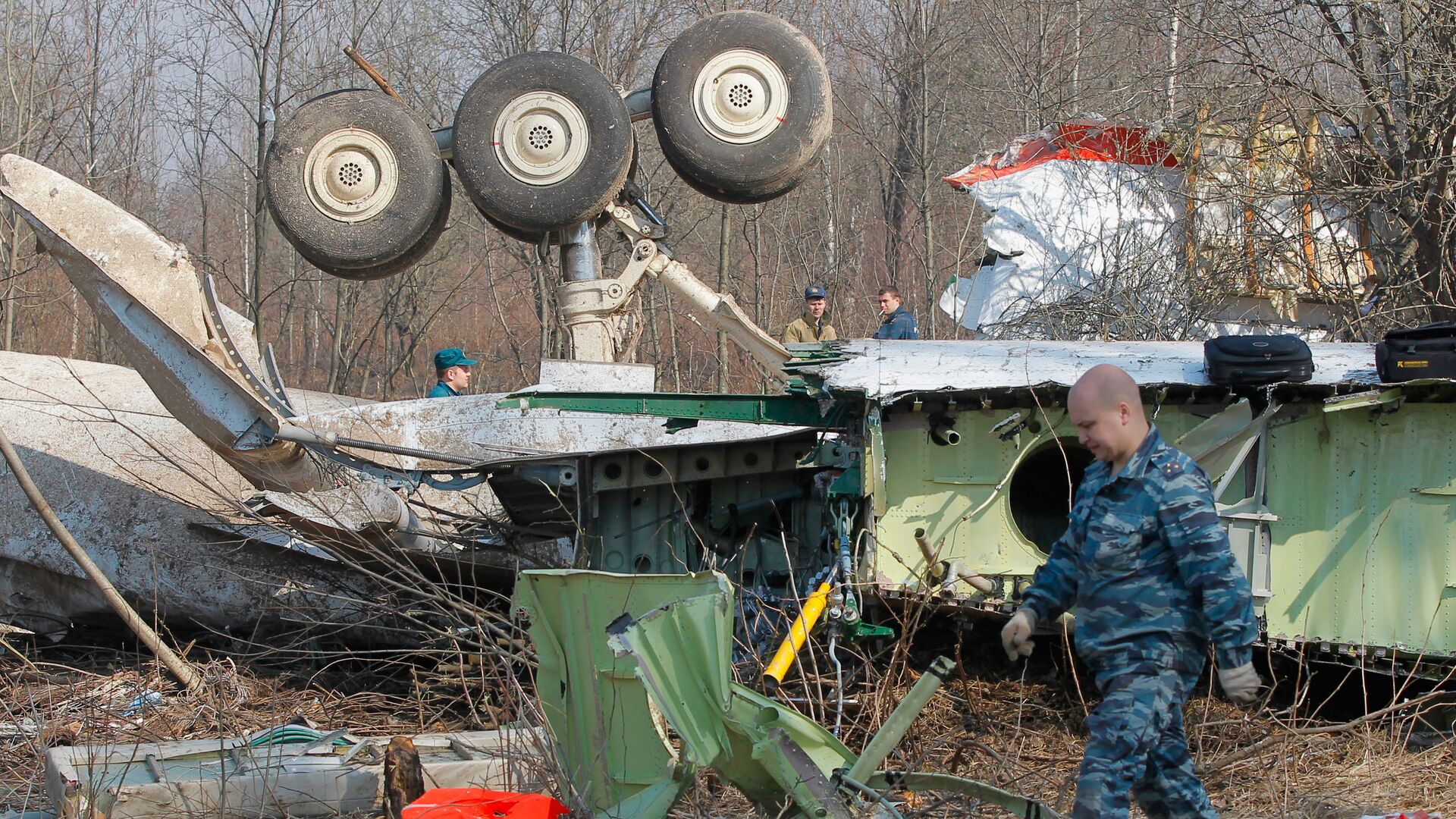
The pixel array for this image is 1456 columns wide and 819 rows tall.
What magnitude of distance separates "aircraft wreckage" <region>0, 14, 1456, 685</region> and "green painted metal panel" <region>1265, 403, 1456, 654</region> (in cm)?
1

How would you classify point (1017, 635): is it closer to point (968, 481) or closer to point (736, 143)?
point (968, 481)

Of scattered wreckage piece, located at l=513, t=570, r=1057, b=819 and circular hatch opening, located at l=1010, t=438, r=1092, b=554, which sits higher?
circular hatch opening, located at l=1010, t=438, r=1092, b=554

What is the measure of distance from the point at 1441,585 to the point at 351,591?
237 inches

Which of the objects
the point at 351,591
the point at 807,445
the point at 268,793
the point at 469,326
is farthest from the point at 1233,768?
the point at 469,326

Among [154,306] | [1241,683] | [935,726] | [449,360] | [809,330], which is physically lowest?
[935,726]

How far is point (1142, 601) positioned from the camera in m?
3.79

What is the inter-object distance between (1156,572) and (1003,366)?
2.66 metres

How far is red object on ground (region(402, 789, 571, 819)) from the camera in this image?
405 centimetres

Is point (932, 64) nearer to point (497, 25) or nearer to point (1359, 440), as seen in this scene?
point (497, 25)

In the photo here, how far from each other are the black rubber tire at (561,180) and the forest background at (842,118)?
12.8ft

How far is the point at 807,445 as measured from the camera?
25.1 feet

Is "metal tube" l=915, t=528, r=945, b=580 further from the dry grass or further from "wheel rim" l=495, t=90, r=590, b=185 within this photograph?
"wheel rim" l=495, t=90, r=590, b=185

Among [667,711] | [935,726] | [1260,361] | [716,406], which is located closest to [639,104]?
[716,406]

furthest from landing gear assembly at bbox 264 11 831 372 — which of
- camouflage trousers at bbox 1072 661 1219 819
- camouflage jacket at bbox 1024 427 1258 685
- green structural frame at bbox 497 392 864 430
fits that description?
camouflage trousers at bbox 1072 661 1219 819
